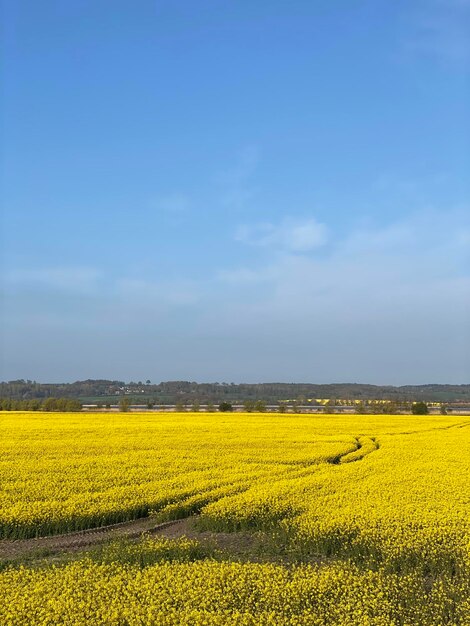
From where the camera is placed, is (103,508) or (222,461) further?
(222,461)

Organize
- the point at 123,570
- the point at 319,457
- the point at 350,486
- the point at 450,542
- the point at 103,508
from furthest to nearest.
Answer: the point at 319,457 → the point at 350,486 → the point at 103,508 → the point at 450,542 → the point at 123,570

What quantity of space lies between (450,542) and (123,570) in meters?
6.24

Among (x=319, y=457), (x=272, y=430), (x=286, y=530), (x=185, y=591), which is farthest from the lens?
(x=272, y=430)

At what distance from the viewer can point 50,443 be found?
2755 centimetres

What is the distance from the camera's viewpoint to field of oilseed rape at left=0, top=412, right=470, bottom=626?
7.68m

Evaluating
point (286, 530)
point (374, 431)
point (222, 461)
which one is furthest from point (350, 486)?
point (374, 431)

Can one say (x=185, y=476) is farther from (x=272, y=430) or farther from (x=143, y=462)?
(x=272, y=430)

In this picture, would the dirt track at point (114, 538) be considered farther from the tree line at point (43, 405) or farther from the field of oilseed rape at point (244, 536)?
the tree line at point (43, 405)

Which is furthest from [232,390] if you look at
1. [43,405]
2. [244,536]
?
[244,536]

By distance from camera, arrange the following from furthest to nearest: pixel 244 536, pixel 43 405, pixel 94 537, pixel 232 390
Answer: pixel 232 390, pixel 43 405, pixel 244 536, pixel 94 537

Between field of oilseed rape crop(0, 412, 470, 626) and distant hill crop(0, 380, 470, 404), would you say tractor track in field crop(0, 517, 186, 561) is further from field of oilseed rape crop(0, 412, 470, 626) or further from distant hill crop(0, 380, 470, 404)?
distant hill crop(0, 380, 470, 404)

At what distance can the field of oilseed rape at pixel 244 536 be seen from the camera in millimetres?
7676

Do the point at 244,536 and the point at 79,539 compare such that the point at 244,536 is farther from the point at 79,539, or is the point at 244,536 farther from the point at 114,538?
the point at 79,539

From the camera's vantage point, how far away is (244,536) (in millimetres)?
12727
